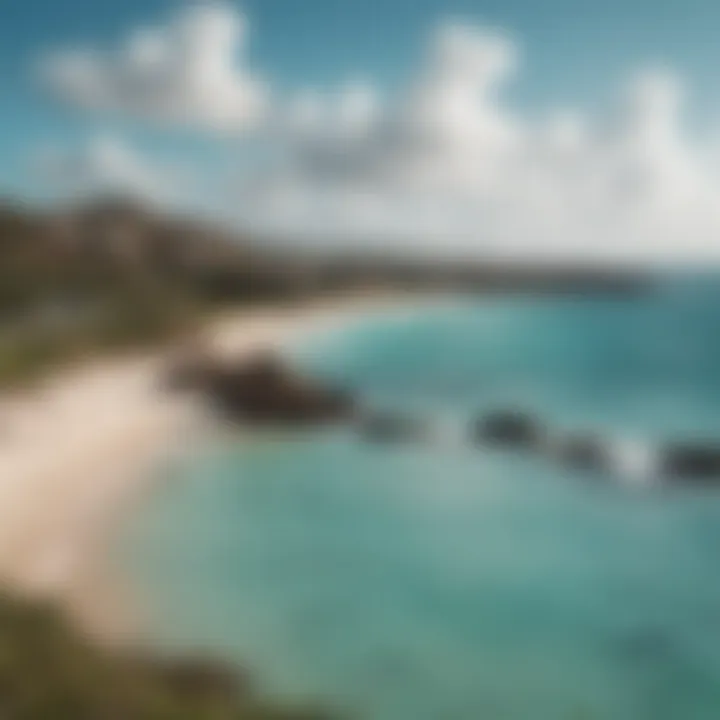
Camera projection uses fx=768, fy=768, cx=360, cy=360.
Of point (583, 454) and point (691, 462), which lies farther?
point (583, 454)

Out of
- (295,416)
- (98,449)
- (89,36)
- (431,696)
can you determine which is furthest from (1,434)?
(431,696)

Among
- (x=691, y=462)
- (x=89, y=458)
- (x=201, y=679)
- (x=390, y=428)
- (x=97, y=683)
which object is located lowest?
(x=97, y=683)

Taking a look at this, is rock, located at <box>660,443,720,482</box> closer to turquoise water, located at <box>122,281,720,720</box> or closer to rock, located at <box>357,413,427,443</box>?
turquoise water, located at <box>122,281,720,720</box>

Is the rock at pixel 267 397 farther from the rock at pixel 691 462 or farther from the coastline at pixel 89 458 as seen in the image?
the rock at pixel 691 462

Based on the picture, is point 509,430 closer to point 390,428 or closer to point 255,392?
point 390,428

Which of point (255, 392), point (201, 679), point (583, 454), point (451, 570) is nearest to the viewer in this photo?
point (201, 679)

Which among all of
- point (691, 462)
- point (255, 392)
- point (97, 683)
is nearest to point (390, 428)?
point (255, 392)

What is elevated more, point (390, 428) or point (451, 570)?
point (390, 428)

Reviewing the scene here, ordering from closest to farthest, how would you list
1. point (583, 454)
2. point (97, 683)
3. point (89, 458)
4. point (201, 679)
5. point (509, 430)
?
point (97, 683), point (201, 679), point (89, 458), point (583, 454), point (509, 430)
